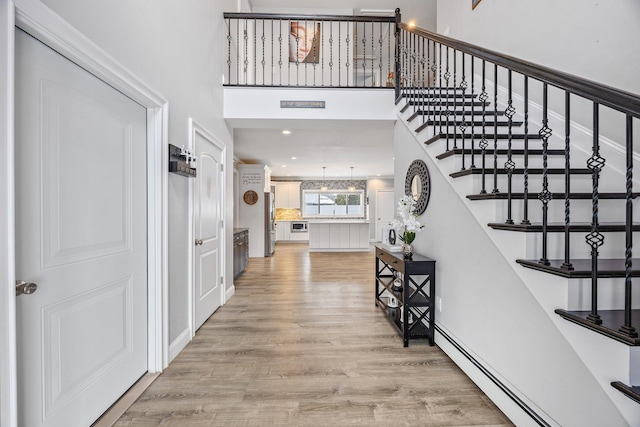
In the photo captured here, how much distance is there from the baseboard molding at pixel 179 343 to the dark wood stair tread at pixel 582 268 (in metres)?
2.49

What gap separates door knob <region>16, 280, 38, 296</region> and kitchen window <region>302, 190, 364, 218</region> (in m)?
9.91

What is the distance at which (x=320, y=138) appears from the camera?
5.39 meters

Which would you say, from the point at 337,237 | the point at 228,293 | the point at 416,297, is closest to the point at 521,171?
the point at 416,297

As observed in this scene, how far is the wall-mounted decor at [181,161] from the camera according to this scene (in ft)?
7.42

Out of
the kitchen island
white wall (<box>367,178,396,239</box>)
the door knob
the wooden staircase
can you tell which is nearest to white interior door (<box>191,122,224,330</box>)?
the door knob

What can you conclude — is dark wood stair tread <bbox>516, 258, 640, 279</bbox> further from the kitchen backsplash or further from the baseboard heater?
the kitchen backsplash

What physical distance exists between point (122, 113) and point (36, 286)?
111 cm

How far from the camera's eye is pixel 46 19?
48.8 inches

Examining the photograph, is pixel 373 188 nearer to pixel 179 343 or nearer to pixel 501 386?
pixel 179 343

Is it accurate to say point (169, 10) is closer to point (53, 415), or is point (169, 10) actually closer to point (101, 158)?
A: point (101, 158)

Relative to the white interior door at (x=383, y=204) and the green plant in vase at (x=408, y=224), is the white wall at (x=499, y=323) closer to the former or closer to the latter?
the green plant in vase at (x=408, y=224)

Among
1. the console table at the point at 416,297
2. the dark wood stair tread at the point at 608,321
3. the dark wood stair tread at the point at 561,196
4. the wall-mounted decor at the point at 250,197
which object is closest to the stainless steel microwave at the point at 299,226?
the wall-mounted decor at the point at 250,197

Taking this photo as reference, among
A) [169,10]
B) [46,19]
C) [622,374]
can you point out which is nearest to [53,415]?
[46,19]

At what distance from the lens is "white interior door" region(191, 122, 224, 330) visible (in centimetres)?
288
